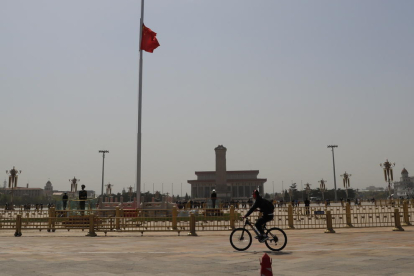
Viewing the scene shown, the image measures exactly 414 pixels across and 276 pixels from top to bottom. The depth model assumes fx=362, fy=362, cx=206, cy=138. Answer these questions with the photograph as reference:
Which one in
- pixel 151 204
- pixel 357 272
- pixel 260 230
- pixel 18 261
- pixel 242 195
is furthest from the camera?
pixel 242 195

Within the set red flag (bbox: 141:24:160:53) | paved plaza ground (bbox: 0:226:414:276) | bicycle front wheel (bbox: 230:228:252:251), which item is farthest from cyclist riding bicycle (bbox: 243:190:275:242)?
red flag (bbox: 141:24:160:53)

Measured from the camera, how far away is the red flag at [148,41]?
24312mm

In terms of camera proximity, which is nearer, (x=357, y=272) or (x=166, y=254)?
(x=357, y=272)

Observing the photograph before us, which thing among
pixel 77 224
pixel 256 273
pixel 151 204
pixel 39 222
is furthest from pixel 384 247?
pixel 151 204

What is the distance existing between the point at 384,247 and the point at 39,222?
15253mm

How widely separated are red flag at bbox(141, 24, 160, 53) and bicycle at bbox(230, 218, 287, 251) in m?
17.3

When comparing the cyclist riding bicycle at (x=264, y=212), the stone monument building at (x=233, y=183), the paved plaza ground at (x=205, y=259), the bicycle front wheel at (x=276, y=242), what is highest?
the stone monument building at (x=233, y=183)

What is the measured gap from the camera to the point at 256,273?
22.6ft

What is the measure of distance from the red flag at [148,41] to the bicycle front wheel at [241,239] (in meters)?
17.2

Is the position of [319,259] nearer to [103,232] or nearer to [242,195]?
[103,232]

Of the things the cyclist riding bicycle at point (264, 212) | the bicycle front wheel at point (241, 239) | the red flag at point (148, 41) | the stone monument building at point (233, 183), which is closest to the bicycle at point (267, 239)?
the bicycle front wheel at point (241, 239)

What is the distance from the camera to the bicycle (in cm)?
986

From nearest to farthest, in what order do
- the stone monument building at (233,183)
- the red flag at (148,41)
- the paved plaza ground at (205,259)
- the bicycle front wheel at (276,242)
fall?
the paved plaza ground at (205,259) → the bicycle front wheel at (276,242) → the red flag at (148,41) → the stone monument building at (233,183)

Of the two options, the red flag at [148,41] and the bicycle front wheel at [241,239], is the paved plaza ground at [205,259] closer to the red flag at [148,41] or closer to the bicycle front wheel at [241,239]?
the bicycle front wheel at [241,239]
